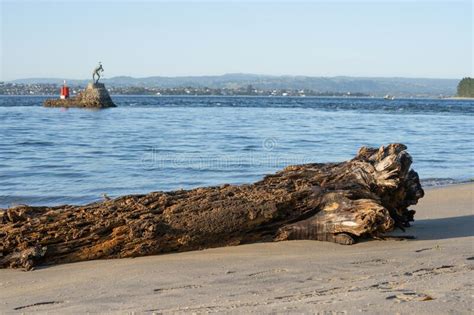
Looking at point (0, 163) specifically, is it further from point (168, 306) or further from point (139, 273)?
point (168, 306)

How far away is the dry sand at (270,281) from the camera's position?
15.9 feet

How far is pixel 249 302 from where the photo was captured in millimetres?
5051

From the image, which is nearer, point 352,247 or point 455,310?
point 455,310

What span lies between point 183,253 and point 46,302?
6.41 ft

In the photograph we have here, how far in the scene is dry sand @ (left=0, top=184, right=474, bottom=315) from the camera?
484 cm

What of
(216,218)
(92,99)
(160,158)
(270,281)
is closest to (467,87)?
(92,99)

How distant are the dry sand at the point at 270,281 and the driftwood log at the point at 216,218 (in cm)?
18

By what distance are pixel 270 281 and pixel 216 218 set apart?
62.6 inches

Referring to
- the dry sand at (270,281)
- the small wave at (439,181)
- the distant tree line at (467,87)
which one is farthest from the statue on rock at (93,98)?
the distant tree line at (467,87)

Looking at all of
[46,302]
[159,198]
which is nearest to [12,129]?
[159,198]

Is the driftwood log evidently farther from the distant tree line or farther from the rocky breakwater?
the distant tree line

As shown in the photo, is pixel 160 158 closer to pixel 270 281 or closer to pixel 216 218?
pixel 216 218

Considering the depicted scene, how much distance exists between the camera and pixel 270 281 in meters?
5.82

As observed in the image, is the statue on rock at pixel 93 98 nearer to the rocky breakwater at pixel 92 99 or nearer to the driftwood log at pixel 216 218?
the rocky breakwater at pixel 92 99
